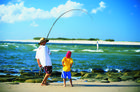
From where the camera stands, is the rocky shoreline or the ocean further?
the ocean

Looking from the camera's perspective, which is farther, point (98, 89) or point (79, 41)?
point (79, 41)

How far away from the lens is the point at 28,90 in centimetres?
416

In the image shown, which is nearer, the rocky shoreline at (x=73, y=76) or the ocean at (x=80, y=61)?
the rocky shoreline at (x=73, y=76)

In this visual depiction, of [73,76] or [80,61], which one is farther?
[80,61]

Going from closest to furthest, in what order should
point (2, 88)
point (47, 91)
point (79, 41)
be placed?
1. point (47, 91)
2. point (2, 88)
3. point (79, 41)

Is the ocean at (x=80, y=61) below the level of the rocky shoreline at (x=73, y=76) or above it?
below

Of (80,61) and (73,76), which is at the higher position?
(73,76)

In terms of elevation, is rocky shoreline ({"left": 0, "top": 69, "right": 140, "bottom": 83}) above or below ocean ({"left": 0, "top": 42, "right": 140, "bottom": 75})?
above

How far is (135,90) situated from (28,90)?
2.29 m

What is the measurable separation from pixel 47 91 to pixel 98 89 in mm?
1112

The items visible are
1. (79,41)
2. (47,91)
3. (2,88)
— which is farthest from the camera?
(79,41)

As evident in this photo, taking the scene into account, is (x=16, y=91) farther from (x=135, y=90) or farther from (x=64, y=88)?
(x=135, y=90)

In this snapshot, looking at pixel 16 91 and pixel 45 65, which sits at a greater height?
pixel 45 65

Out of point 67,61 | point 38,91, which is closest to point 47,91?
point 38,91
